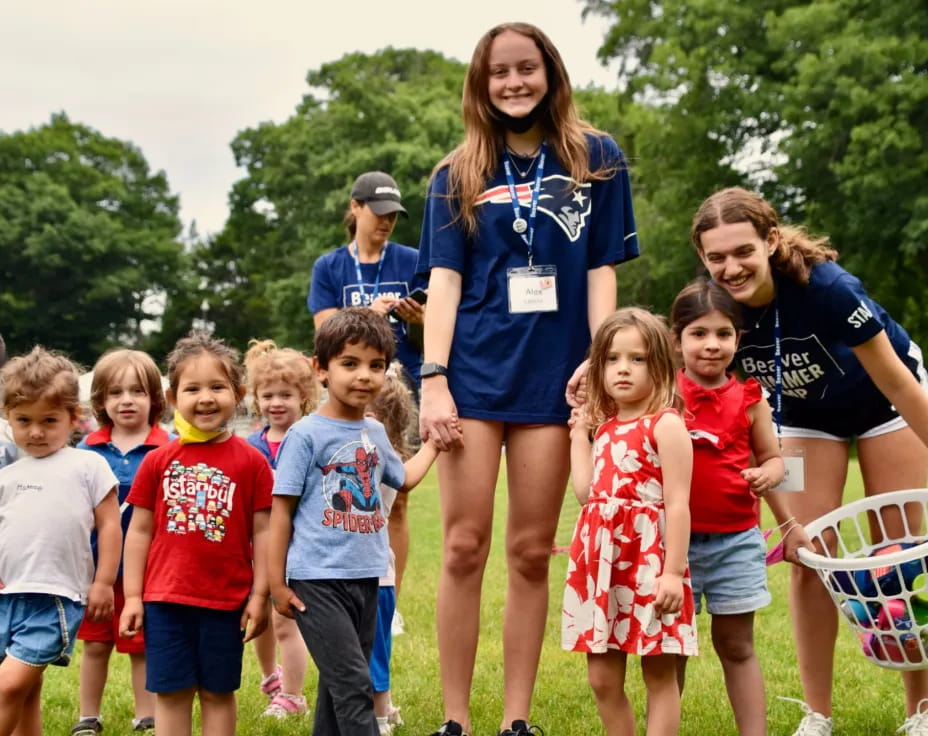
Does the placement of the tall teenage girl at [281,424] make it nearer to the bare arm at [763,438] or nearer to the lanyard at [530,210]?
the lanyard at [530,210]

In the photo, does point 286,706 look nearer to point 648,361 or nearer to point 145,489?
point 145,489

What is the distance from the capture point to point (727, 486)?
369cm

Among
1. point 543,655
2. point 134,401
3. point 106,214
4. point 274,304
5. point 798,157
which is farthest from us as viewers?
point 106,214

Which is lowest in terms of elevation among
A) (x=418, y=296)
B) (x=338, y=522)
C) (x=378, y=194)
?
(x=338, y=522)

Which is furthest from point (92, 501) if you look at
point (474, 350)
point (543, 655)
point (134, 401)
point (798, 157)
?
point (798, 157)

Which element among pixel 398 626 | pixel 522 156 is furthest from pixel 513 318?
pixel 398 626

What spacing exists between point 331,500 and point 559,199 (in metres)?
1.28

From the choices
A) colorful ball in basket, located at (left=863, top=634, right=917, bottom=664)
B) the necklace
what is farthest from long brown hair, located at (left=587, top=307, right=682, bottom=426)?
colorful ball in basket, located at (left=863, top=634, right=917, bottom=664)

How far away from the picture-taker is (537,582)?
3855 millimetres

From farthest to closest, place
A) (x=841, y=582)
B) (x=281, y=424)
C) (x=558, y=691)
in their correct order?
1. (x=558, y=691)
2. (x=281, y=424)
3. (x=841, y=582)

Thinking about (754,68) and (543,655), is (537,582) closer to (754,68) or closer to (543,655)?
(543,655)

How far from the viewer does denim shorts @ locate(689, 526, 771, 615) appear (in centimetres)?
368

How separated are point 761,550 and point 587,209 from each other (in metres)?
1.28

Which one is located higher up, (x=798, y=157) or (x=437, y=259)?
(x=798, y=157)
